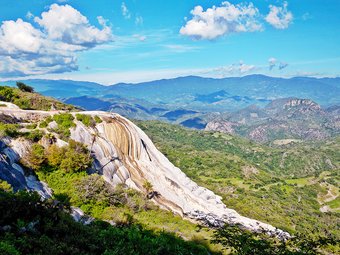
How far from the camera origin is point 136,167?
47719 millimetres

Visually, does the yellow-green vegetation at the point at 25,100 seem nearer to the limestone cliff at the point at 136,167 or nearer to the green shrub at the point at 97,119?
the limestone cliff at the point at 136,167

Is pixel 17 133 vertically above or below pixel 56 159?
above

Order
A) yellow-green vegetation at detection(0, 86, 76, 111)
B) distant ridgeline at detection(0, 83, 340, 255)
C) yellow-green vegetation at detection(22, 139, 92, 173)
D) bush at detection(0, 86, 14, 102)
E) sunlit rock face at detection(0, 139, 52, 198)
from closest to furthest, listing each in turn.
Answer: distant ridgeline at detection(0, 83, 340, 255) < sunlit rock face at detection(0, 139, 52, 198) < yellow-green vegetation at detection(22, 139, 92, 173) < yellow-green vegetation at detection(0, 86, 76, 111) < bush at detection(0, 86, 14, 102)

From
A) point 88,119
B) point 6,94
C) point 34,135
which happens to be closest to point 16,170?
point 34,135

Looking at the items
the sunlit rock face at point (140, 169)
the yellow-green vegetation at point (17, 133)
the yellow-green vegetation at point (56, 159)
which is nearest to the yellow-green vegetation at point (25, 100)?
the sunlit rock face at point (140, 169)

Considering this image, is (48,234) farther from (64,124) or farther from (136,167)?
(136,167)

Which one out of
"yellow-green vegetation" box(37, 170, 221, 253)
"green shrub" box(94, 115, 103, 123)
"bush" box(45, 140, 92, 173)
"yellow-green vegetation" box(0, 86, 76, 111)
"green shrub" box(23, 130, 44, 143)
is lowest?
"yellow-green vegetation" box(37, 170, 221, 253)

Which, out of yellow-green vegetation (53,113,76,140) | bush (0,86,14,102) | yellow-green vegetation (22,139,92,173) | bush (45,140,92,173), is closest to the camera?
yellow-green vegetation (22,139,92,173)

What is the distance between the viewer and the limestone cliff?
42531 millimetres

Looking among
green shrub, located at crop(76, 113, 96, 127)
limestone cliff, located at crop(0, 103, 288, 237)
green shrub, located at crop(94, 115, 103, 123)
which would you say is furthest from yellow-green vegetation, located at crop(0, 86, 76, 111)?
green shrub, located at crop(76, 113, 96, 127)

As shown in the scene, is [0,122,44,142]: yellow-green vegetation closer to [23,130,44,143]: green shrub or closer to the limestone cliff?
[23,130,44,143]: green shrub

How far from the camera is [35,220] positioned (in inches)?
660

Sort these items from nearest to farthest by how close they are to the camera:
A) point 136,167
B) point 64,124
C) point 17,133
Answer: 1. point 17,133
2. point 64,124
3. point 136,167

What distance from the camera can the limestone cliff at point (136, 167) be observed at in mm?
42531
